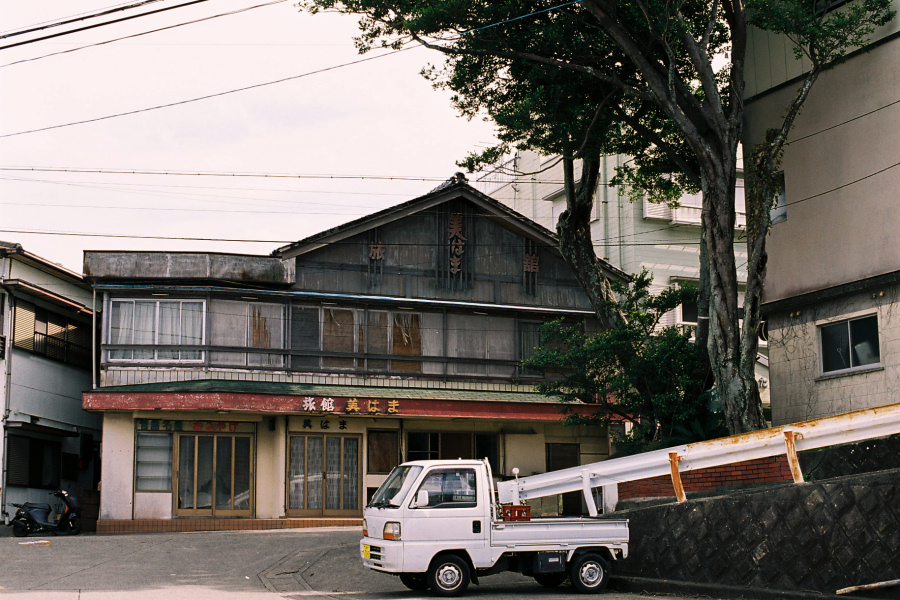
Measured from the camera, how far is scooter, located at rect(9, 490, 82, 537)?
23.6 m

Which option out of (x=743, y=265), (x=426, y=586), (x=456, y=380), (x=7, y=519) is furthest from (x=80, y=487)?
(x=743, y=265)

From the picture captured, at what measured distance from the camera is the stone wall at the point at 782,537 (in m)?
11.6

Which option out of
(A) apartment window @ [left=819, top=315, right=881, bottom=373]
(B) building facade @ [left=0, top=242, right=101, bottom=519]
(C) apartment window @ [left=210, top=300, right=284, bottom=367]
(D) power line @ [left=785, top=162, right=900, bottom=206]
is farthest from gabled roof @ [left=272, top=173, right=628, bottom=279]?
(A) apartment window @ [left=819, top=315, right=881, bottom=373]

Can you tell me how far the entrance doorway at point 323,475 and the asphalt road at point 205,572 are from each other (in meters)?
4.64

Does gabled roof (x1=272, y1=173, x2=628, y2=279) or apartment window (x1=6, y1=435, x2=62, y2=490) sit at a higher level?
gabled roof (x1=272, y1=173, x2=628, y2=279)

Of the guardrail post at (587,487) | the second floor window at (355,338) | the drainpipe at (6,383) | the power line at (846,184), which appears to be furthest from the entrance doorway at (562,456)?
Result: the drainpipe at (6,383)

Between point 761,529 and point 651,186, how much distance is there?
47.0 ft

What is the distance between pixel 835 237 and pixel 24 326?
20.4 metres

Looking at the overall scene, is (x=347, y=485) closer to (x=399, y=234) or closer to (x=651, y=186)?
(x=399, y=234)

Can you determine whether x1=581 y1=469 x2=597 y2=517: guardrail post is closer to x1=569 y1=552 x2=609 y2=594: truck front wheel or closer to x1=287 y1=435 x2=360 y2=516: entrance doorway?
x1=569 y1=552 x2=609 y2=594: truck front wheel

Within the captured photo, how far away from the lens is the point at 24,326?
26469 millimetres

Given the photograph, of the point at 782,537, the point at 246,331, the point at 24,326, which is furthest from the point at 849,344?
the point at 24,326

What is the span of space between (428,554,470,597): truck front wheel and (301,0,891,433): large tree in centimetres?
726

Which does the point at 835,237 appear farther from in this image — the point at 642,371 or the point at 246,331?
the point at 246,331
